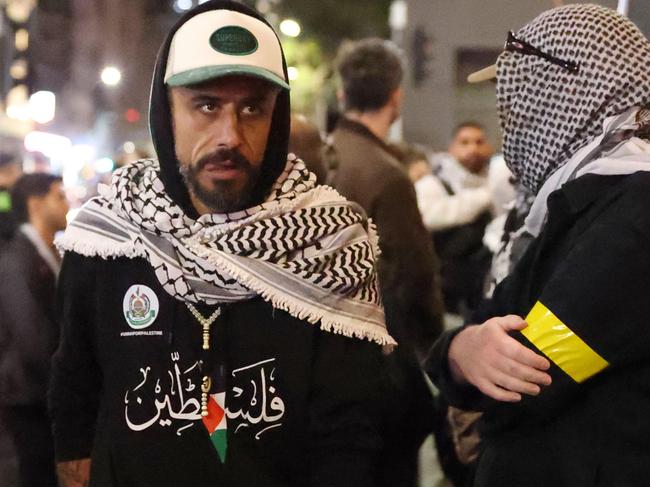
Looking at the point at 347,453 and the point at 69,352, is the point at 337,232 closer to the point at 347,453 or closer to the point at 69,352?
the point at 347,453

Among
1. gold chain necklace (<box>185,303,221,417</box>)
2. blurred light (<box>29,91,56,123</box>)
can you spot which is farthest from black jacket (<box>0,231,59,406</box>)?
blurred light (<box>29,91,56,123</box>)

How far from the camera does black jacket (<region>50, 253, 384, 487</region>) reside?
6.54 feet

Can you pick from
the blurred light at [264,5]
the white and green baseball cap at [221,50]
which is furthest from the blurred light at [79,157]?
the white and green baseball cap at [221,50]

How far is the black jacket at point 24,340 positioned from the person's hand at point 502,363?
2.43 metres

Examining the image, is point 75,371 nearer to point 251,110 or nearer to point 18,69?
point 251,110

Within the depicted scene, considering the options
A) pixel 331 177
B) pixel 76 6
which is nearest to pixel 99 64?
pixel 76 6

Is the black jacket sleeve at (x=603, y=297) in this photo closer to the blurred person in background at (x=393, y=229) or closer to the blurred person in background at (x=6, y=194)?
the blurred person in background at (x=393, y=229)

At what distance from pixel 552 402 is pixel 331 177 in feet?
6.46

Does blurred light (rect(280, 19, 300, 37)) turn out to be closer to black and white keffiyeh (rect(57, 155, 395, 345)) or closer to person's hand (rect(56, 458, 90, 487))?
black and white keffiyeh (rect(57, 155, 395, 345))

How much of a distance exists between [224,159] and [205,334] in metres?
0.44

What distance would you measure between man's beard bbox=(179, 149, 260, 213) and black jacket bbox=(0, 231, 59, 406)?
6.35 feet

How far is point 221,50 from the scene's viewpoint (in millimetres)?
1962

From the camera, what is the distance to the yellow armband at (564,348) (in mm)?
1606

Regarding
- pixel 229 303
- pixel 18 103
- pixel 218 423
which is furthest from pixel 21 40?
pixel 218 423
